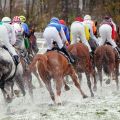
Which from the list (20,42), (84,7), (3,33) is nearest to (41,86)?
(20,42)

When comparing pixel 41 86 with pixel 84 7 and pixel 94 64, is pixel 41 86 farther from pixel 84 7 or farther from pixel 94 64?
pixel 84 7

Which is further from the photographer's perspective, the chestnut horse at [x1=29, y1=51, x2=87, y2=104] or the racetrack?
the chestnut horse at [x1=29, y1=51, x2=87, y2=104]

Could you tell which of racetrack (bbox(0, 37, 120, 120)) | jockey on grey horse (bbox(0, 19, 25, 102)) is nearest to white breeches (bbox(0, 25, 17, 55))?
jockey on grey horse (bbox(0, 19, 25, 102))

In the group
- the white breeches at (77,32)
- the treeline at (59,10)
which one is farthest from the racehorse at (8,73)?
the treeline at (59,10)

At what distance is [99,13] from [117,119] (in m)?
34.2

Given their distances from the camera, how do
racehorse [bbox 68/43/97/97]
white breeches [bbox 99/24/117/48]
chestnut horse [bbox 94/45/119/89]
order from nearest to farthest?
racehorse [bbox 68/43/97/97], chestnut horse [bbox 94/45/119/89], white breeches [bbox 99/24/117/48]

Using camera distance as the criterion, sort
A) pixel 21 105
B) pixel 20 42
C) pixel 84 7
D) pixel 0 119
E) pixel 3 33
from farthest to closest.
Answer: pixel 84 7 < pixel 20 42 < pixel 21 105 < pixel 3 33 < pixel 0 119

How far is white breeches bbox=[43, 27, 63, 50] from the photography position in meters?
14.2

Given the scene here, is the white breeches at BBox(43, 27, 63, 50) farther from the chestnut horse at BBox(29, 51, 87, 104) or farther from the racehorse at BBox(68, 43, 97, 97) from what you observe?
the racehorse at BBox(68, 43, 97, 97)

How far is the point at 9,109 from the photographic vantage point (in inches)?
539

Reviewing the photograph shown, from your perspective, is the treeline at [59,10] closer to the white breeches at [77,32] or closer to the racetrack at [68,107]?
the white breeches at [77,32]

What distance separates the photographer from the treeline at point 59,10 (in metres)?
43.7

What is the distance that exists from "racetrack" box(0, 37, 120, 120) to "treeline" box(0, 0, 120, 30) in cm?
2568

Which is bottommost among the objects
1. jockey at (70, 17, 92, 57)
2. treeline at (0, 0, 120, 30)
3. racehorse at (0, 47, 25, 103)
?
racehorse at (0, 47, 25, 103)
